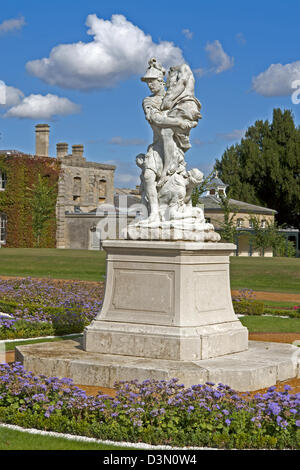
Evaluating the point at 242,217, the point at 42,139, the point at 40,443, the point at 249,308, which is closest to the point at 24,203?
the point at 42,139

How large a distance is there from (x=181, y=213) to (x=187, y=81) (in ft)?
5.66

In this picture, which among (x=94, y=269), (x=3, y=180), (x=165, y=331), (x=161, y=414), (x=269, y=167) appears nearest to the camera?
(x=161, y=414)

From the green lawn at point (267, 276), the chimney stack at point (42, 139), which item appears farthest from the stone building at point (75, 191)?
the green lawn at point (267, 276)

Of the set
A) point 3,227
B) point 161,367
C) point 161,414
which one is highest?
point 3,227

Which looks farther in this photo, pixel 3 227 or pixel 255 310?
pixel 3 227

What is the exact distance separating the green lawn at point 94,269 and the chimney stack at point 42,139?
1648cm

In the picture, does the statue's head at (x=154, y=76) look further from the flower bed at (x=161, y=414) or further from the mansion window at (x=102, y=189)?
the mansion window at (x=102, y=189)

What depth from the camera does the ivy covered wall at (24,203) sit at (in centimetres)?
4144

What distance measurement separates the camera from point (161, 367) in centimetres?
706

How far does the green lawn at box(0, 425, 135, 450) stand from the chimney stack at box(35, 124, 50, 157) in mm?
41006

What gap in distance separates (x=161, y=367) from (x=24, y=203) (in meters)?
35.7

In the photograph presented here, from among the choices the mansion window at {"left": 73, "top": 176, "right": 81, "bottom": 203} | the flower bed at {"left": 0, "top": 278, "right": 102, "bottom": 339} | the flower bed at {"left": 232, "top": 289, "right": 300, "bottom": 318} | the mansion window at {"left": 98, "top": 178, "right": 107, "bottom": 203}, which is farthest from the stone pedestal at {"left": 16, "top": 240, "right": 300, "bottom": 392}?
the mansion window at {"left": 98, "top": 178, "right": 107, "bottom": 203}

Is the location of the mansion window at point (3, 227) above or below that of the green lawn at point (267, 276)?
above

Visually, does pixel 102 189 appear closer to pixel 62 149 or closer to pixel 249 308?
pixel 62 149
